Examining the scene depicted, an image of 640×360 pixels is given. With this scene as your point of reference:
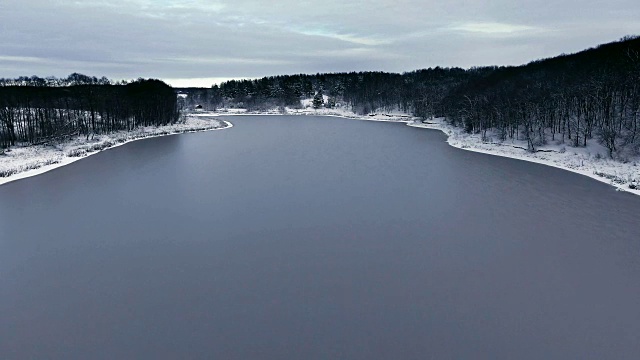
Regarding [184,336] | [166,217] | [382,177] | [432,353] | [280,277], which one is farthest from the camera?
[382,177]

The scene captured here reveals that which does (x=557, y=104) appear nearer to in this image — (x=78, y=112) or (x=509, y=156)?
(x=509, y=156)

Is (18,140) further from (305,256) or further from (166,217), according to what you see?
(305,256)

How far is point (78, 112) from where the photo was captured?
56812mm

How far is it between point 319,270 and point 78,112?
5826cm

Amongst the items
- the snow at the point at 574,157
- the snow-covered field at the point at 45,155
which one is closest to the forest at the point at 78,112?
the snow-covered field at the point at 45,155

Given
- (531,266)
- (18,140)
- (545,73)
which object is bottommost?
(531,266)

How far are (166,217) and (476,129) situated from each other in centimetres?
4655

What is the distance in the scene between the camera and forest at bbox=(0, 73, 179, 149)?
43.7 m

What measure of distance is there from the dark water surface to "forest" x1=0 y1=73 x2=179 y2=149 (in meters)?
24.9

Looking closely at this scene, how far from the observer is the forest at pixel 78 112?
43688 millimetres

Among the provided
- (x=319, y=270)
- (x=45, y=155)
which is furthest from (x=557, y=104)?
(x=45, y=155)

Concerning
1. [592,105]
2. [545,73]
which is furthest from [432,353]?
[545,73]

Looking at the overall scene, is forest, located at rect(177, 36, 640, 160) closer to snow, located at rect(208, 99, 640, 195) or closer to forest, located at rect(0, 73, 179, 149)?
snow, located at rect(208, 99, 640, 195)

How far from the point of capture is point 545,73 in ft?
245
